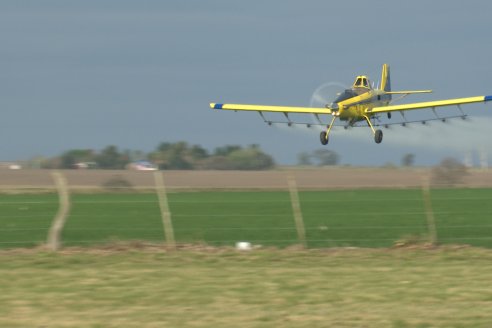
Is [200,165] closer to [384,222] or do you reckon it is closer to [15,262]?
[384,222]

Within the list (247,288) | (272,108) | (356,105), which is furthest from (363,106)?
(247,288)

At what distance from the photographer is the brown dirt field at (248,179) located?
60.0 m

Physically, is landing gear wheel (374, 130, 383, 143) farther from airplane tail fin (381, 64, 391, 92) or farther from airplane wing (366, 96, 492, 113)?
airplane tail fin (381, 64, 391, 92)

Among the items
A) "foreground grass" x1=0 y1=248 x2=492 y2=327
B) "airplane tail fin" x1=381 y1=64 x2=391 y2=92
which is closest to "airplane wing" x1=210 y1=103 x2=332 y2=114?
"airplane tail fin" x1=381 y1=64 x2=391 y2=92

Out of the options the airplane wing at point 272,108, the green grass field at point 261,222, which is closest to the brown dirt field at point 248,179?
the airplane wing at point 272,108

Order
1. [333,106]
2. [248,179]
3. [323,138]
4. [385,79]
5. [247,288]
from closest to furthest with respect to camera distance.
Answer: [247,288] → [333,106] → [323,138] → [385,79] → [248,179]

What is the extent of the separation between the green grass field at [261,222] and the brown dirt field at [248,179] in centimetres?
1298

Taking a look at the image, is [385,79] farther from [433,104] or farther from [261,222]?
[261,222]

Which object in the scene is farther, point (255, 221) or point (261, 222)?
point (255, 221)

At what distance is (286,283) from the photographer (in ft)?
52.3

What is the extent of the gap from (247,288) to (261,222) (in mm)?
16139

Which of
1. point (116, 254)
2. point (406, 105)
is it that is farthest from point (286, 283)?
point (406, 105)

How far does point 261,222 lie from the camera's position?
31594 mm

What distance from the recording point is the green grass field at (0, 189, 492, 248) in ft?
80.4
